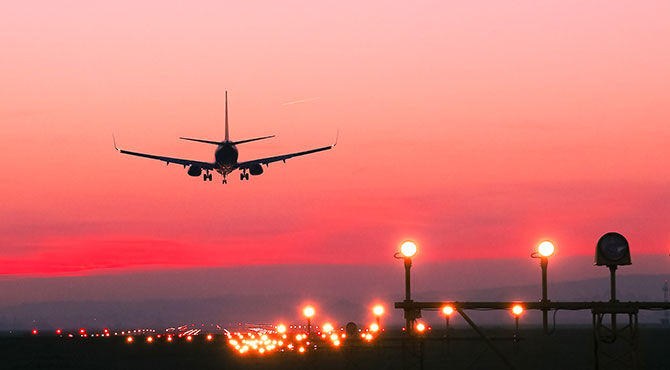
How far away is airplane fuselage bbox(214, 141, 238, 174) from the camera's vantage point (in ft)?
470

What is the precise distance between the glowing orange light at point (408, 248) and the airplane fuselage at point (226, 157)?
102m

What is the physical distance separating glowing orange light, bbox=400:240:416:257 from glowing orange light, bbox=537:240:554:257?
14.3ft

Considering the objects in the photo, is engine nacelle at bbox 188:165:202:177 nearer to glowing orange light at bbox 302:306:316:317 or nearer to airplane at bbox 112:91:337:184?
airplane at bbox 112:91:337:184

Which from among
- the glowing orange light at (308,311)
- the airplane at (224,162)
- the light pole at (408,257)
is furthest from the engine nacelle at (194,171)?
the light pole at (408,257)

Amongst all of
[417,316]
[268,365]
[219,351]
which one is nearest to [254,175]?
[268,365]

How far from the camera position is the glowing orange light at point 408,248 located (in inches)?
1649

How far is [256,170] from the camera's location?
138m

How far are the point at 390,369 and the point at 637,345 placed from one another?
85087 mm

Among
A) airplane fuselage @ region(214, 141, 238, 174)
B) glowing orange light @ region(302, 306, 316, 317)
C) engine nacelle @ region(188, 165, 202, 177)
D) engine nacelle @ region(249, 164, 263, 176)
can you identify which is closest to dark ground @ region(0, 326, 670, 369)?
engine nacelle @ region(249, 164, 263, 176)

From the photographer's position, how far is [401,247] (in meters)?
42.1

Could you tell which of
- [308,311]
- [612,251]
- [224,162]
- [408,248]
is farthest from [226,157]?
[612,251]

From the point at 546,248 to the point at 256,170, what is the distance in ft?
324

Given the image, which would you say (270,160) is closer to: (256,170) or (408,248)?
(256,170)

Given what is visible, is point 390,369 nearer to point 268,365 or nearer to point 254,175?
point 268,365
